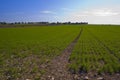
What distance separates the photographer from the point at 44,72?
36.1 ft

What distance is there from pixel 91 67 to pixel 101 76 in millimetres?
2066

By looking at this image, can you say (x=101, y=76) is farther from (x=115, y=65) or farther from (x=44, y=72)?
(x=44, y=72)

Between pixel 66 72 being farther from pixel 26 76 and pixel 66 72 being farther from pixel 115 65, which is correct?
pixel 115 65

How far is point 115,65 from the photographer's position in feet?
40.2

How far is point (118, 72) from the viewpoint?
1079cm

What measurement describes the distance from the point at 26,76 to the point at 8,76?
3.39ft

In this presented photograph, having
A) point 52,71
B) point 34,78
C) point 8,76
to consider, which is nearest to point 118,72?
point 52,71

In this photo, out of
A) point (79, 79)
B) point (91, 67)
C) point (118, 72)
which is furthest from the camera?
point (91, 67)

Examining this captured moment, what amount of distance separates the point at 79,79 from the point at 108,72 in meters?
2.27

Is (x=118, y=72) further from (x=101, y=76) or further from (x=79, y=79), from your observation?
(x=79, y=79)

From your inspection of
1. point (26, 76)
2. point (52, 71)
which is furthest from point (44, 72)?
point (26, 76)

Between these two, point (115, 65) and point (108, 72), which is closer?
point (108, 72)

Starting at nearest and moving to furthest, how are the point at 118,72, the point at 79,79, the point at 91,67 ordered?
the point at 79,79, the point at 118,72, the point at 91,67

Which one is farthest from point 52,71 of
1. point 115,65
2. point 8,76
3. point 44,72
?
point 115,65
